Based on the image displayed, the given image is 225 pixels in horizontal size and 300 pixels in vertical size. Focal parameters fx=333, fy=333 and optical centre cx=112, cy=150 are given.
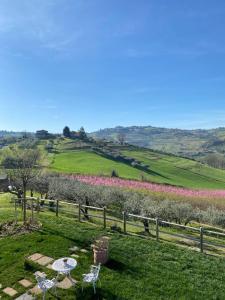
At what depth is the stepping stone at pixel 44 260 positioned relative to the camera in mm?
12562

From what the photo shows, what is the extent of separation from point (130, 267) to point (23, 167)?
35.1ft

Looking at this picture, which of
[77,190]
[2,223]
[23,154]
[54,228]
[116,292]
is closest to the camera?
[116,292]

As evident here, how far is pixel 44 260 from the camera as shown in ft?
42.2

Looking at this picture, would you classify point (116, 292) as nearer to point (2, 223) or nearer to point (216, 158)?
point (2, 223)

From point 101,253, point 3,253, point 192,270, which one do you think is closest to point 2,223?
point 3,253

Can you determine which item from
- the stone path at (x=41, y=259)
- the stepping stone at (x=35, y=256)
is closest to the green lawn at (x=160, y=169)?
the stepping stone at (x=35, y=256)

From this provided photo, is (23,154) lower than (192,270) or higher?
higher

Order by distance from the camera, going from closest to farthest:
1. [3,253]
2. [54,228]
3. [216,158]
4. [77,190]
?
[3,253] < [54,228] < [77,190] < [216,158]

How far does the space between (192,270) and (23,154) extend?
1809 cm

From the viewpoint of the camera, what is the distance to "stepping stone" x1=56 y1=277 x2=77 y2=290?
10.7 m

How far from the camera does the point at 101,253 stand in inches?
489

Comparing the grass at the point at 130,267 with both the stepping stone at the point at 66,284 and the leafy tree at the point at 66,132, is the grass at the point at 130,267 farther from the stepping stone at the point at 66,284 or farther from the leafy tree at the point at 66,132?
the leafy tree at the point at 66,132

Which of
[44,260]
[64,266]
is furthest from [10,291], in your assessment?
[44,260]

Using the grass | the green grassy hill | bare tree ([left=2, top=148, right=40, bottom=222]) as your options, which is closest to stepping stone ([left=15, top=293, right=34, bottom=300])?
the grass
